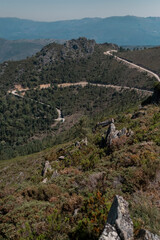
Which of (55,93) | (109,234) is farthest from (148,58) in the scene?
(109,234)

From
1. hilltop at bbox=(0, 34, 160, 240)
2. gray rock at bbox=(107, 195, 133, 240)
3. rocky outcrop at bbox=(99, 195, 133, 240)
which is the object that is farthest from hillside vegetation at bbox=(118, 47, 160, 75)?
rocky outcrop at bbox=(99, 195, 133, 240)

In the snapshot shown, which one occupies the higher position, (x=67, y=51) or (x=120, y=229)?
(x=67, y=51)

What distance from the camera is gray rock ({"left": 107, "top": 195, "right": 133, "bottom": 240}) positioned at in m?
5.89

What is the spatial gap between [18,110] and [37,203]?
122 metres

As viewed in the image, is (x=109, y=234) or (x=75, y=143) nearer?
(x=109, y=234)

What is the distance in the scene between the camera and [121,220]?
6180 mm

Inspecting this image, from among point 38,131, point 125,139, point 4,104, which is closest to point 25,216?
point 125,139

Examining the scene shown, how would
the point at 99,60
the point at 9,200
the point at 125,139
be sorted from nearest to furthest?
the point at 9,200, the point at 125,139, the point at 99,60

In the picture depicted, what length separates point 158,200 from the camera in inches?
338

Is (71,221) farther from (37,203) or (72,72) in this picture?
(72,72)

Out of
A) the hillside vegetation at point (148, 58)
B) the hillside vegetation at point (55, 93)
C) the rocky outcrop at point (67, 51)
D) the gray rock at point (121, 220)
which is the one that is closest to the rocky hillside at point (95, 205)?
the gray rock at point (121, 220)

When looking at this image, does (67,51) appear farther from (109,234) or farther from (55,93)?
(109,234)

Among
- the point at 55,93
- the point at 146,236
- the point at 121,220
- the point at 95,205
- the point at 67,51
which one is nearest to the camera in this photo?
the point at 146,236

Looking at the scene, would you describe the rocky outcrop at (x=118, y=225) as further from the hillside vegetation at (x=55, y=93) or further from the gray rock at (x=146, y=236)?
the hillside vegetation at (x=55, y=93)
